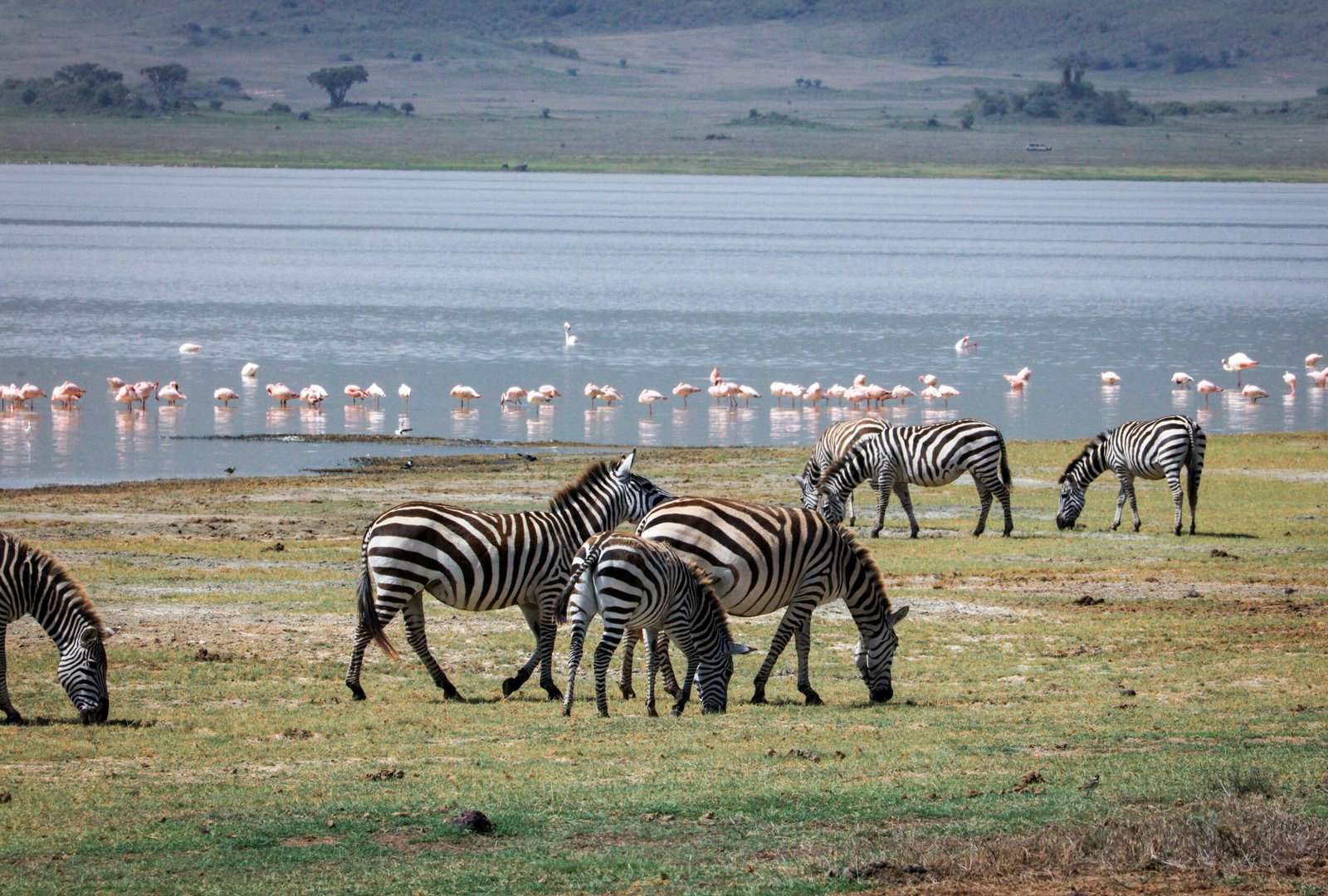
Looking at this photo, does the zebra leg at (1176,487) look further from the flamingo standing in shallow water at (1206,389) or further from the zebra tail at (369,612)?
the flamingo standing in shallow water at (1206,389)

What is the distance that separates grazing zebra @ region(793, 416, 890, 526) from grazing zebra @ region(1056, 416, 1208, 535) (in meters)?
2.74

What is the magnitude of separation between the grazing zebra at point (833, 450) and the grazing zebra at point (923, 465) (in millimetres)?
128

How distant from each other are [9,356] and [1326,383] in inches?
1423

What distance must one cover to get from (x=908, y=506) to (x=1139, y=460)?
10.9 feet

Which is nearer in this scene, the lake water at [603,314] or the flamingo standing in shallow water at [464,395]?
the lake water at [603,314]

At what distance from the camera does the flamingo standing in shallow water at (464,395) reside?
1620 inches

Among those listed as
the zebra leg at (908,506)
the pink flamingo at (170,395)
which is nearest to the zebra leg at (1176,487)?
the zebra leg at (908,506)

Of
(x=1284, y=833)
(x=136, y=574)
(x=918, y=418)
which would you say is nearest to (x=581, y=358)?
(x=918, y=418)

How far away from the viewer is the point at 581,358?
51594 mm

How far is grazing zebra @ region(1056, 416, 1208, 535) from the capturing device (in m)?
23.3

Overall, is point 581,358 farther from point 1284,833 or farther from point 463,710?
point 1284,833

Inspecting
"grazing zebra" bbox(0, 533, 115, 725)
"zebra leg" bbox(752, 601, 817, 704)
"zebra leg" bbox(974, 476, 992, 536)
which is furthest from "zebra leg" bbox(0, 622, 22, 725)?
"zebra leg" bbox(974, 476, 992, 536)

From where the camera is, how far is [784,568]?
43.3 feet

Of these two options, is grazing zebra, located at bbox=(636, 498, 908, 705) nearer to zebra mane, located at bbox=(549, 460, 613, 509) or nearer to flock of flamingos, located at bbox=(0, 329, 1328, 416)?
zebra mane, located at bbox=(549, 460, 613, 509)
